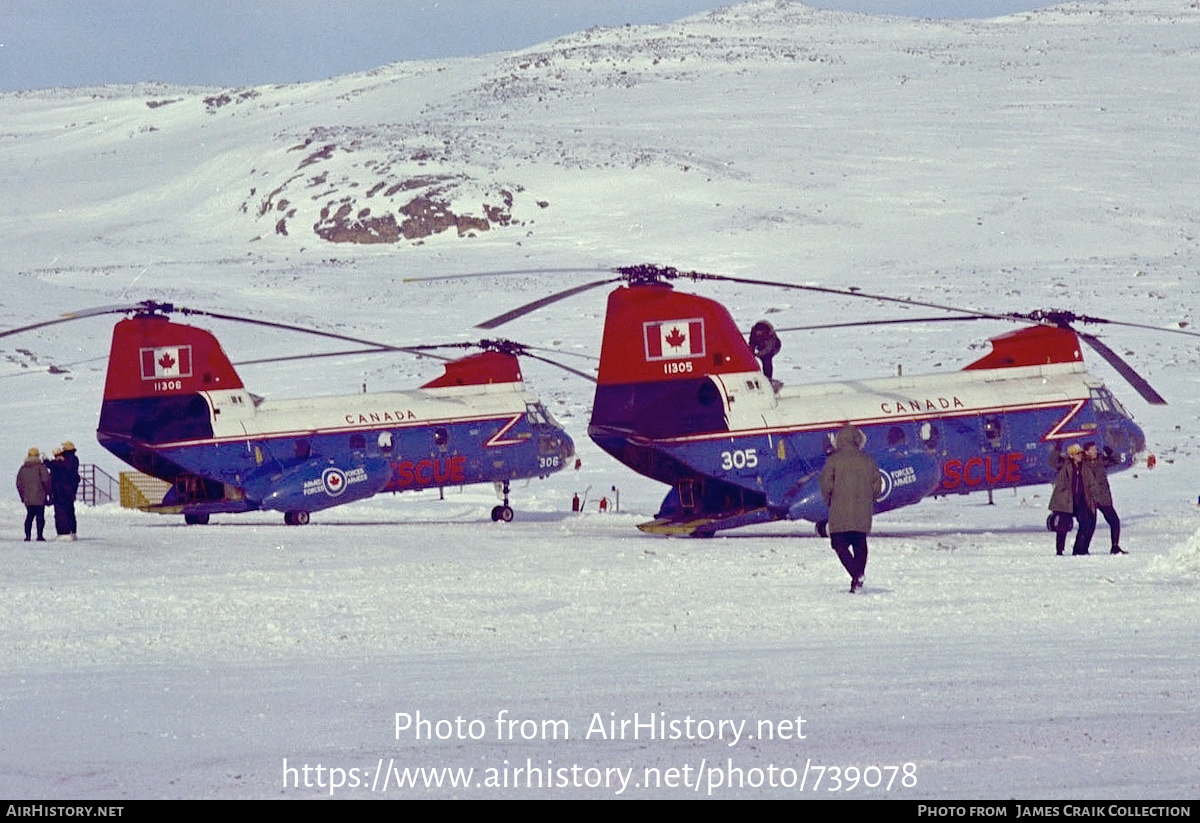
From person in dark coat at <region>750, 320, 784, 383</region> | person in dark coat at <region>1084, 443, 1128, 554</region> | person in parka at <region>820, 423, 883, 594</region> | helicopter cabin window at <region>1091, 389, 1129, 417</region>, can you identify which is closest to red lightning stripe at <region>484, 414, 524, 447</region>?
person in dark coat at <region>750, 320, 784, 383</region>

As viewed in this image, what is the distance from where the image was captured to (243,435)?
30.3 meters

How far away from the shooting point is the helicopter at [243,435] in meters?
30.0

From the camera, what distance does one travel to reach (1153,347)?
51125 millimetres

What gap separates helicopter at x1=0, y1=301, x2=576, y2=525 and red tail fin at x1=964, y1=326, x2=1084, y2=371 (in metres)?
8.67

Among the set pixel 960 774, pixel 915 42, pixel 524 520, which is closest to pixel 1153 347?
pixel 524 520

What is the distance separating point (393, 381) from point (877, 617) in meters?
36.4

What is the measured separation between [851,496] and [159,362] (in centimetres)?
1688

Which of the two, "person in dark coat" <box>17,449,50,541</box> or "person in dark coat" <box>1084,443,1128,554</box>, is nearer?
"person in dark coat" <box>1084,443,1128,554</box>

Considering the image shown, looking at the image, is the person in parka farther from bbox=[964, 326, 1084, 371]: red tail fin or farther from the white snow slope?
bbox=[964, 326, 1084, 371]: red tail fin

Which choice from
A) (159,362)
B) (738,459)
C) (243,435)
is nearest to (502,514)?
(243,435)

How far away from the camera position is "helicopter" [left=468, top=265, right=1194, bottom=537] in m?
26.0

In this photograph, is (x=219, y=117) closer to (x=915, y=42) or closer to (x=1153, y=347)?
(x=915, y=42)

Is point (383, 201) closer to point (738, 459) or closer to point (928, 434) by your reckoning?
point (928, 434)

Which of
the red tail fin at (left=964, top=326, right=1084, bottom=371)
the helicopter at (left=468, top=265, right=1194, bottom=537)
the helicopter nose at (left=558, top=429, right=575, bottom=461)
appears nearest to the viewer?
the helicopter at (left=468, top=265, right=1194, bottom=537)
